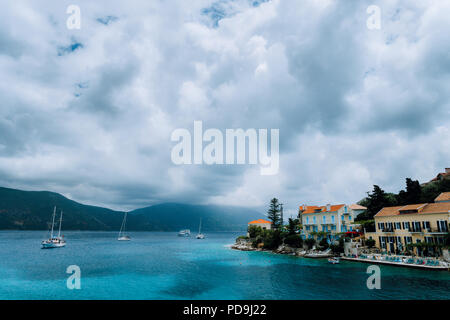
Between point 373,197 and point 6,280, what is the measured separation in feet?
→ 239

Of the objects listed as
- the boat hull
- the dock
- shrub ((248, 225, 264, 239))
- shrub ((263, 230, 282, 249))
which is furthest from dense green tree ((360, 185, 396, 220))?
the boat hull

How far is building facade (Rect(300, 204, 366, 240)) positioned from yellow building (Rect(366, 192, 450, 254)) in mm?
7961

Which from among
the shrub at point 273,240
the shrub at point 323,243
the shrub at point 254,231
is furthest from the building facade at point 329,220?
the shrub at point 254,231

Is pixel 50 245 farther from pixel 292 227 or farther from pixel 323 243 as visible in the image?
pixel 323 243

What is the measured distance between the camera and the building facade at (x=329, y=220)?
62.8m

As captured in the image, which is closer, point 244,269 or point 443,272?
point 443,272

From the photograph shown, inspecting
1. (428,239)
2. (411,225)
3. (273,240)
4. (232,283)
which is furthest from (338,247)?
(232,283)

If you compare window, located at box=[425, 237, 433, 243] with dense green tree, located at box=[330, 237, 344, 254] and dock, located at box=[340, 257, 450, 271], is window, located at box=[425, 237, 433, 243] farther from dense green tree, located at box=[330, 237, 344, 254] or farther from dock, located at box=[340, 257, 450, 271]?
dense green tree, located at box=[330, 237, 344, 254]

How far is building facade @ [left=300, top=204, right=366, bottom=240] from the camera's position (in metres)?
62.8

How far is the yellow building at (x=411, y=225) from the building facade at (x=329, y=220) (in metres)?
7.96
